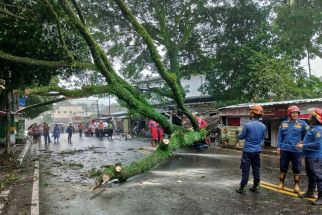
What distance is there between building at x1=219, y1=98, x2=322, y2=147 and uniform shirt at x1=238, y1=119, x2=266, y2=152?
683 centimetres

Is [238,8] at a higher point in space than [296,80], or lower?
higher

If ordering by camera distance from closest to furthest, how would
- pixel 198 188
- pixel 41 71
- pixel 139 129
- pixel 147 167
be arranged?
pixel 198 188 < pixel 147 167 < pixel 41 71 < pixel 139 129

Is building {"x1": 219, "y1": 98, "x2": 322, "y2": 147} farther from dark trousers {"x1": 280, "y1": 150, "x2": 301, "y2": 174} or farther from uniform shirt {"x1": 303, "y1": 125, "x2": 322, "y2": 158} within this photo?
uniform shirt {"x1": 303, "y1": 125, "x2": 322, "y2": 158}

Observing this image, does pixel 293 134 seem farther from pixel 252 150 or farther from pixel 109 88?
pixel 109 88

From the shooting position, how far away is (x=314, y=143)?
711 centimetres

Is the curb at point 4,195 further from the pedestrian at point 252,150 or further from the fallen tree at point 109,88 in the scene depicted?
the pedestrian at point 252,150

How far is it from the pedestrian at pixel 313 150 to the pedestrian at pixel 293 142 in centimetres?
39

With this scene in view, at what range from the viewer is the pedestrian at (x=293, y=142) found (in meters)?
7.79

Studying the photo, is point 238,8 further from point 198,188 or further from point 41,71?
point 198,188

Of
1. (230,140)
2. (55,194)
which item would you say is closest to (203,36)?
(230,140)

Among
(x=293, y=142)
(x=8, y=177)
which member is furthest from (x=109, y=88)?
(x=293, y=142)

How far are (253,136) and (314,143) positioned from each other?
4.16ft

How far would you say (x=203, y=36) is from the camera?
28266mm

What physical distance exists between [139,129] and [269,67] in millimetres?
22297
